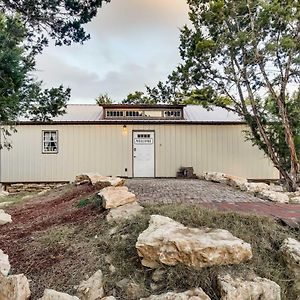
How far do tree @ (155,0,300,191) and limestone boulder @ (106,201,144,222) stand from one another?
6.80 metres

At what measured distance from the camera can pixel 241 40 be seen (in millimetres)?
9633

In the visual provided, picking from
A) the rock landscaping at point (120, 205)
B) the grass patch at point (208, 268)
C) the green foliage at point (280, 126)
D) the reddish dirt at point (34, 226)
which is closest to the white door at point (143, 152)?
the green foliage at point (280, 126)

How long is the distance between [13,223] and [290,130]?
834cm

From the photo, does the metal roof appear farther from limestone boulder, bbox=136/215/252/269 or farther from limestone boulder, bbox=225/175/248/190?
limestone boulder, bbox=136/215/252/269

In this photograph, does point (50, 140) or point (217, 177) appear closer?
point (217, 177)

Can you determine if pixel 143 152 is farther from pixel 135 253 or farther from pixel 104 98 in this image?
pixel 104 98

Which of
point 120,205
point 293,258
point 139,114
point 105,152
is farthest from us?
point 139,114

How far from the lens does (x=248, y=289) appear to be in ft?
9.84

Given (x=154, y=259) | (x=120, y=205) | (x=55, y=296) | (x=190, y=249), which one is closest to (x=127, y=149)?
(x=120, y=205)

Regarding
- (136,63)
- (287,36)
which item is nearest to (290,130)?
(287,36)

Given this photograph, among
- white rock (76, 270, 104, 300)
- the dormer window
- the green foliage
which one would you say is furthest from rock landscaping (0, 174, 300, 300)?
the dormer window

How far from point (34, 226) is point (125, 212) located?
4.96 feet

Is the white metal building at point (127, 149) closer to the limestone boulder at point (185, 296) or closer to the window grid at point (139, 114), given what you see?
the window grid at point (139, 114)

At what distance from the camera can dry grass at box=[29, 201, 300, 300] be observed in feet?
10.3
